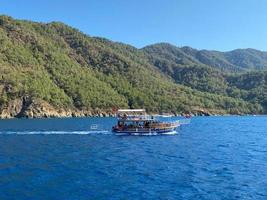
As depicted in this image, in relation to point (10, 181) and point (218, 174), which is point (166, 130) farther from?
point (10, 181)

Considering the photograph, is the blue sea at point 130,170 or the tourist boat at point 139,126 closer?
the blue sea at point 130,170

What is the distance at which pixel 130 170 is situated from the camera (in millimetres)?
58812

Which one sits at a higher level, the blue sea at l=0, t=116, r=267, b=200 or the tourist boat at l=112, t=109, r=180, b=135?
the tourist boat at l=112, t=109, r=180, b=135

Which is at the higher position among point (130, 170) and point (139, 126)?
point (139, 126)

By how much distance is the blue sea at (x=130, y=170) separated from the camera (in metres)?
45.8

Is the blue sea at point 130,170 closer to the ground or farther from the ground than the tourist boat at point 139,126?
closer to the ground

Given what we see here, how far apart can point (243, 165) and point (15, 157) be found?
34137 mm

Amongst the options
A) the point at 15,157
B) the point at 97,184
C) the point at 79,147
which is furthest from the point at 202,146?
the point at 97,184

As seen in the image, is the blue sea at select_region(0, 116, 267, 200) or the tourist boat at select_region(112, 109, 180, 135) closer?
the blue sea at select_region(0, 116, 267, 200)

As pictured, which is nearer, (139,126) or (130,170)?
(130,170)

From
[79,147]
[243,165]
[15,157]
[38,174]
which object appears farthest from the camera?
[79,147]

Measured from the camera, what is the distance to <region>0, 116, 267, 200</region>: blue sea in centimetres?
4578

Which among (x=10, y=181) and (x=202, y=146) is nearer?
(x=10, y=181)

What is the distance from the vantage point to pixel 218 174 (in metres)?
55.8
